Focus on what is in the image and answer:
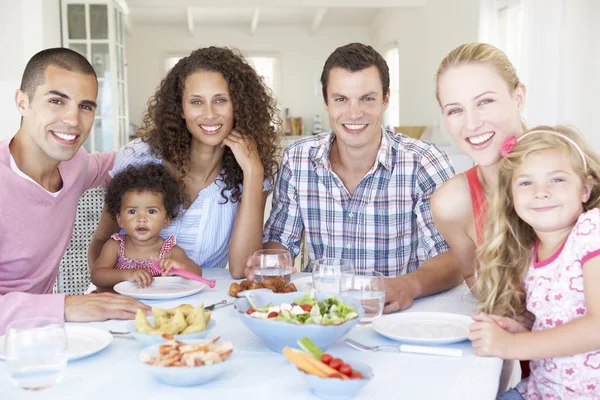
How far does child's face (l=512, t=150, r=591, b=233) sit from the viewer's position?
1.44m

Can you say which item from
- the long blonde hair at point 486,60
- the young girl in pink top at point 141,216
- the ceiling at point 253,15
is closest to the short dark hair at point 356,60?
the long blonde hair at point 486,60

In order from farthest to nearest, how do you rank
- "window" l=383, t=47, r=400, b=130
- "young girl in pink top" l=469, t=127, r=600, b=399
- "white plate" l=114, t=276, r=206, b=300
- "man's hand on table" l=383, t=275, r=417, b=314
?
"window" l=383, t=47, r=400, b=130 < "white plate" l=114, t=276, r=206, b=300 < "man's hand on table" l=383, t=275, r=417, b=314 < "young girl in pink top" l=469, t=127, r=600, b=399

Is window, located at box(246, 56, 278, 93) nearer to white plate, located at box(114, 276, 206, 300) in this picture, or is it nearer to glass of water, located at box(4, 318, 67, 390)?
white plate, located at box(114, 276, 206, 300)

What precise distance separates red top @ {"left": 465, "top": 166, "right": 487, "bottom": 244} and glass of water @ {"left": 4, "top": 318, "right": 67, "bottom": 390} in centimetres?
114

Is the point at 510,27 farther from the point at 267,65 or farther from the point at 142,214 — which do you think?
the point at 267,65

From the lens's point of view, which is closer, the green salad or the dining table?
the dining table

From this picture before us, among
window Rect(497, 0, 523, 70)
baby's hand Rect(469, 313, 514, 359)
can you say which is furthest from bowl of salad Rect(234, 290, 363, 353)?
window Rect(497, 0, 523, 70)

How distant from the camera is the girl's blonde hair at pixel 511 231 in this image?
4.81 feet

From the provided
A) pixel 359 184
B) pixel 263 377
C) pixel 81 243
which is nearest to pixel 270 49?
pixel 81 243

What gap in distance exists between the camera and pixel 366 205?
7.41ft

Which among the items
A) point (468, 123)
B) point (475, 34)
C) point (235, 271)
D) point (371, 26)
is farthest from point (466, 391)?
point (371, 26)

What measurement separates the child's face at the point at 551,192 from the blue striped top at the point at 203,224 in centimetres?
113

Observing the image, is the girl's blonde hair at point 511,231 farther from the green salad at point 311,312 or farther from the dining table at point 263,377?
the green salad at point 311,312

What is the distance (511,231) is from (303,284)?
57cm
